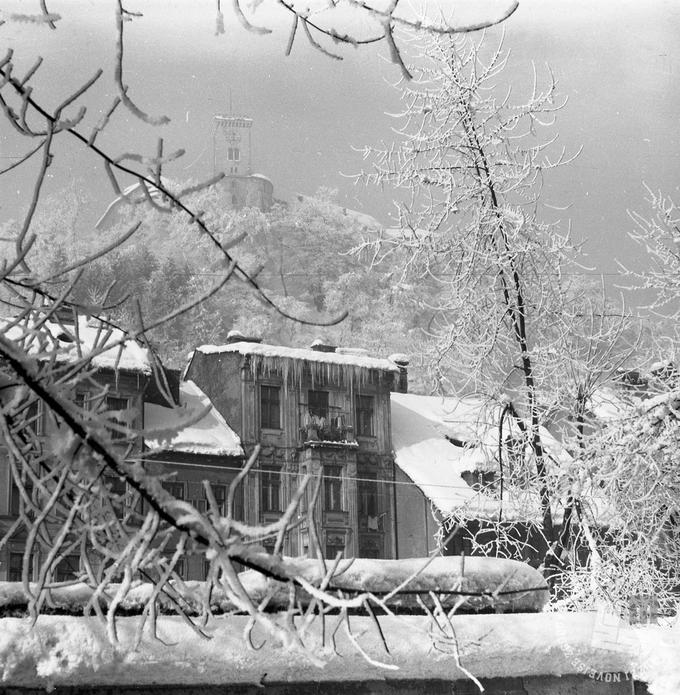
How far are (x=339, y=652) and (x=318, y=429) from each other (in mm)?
26860

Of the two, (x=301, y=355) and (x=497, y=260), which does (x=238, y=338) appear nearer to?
(x=301, y=355)

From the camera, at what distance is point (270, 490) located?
104 feet

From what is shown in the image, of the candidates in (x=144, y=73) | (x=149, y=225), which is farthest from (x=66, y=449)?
(x=144, y=73)

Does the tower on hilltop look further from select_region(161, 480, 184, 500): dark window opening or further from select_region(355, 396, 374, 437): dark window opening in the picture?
select_region(161, 480, 184, 500): dark window opening

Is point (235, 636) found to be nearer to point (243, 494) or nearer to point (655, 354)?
point (655, 354)

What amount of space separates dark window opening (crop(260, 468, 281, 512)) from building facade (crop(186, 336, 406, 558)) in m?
0.03

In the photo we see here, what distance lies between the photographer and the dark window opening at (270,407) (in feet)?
106

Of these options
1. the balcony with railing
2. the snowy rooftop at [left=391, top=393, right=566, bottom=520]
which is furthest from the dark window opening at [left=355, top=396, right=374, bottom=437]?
the snowy rooftop at [left=391, top=393, right=566, bottom=520]

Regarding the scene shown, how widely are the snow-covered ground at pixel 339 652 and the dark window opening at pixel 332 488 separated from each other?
953 inches

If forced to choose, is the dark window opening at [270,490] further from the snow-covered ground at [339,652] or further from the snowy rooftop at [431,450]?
the snow-covered ground at [339,652]

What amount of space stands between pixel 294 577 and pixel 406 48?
18.7 metres

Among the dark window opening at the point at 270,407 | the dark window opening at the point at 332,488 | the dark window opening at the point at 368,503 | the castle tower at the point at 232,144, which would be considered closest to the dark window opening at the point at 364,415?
the dark window opening at the point at 368,503

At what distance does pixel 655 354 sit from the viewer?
15906 millimetres

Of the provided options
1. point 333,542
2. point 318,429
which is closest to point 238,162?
point 318,429
